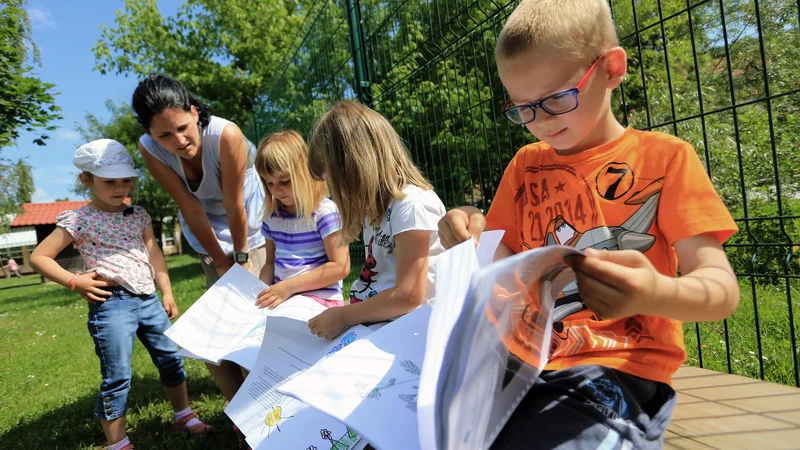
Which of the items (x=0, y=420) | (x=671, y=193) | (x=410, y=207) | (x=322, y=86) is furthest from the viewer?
(x=322, y=86)

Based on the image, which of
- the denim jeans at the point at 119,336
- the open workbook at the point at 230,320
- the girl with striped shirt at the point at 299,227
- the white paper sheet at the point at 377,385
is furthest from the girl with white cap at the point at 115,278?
the white paper sheet at the point at 377,385

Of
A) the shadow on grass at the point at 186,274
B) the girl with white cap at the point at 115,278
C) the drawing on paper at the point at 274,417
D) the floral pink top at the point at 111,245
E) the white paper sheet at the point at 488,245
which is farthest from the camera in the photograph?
the shadow on grass at the point at 186,274

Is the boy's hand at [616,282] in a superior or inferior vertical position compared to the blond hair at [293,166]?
inferior

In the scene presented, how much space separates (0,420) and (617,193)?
14.1 ft

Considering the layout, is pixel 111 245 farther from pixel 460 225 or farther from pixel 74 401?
pixel 460 225

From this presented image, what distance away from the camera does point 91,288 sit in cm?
244

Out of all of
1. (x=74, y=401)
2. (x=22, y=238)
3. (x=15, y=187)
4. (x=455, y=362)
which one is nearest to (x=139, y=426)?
(x=74, y=401)

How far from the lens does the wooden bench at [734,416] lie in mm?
1027

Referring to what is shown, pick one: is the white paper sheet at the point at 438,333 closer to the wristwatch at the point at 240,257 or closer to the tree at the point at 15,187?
the wristwatch at the point at 240,257

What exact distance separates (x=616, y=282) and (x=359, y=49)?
11.4 feet

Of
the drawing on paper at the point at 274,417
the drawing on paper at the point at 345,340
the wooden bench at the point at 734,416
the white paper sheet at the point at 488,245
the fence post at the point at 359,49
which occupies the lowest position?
the wooden bench at the point at 734,416

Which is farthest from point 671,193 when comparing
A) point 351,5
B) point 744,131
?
point 351,5

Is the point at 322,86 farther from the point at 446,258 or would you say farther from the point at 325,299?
the point at 446,258

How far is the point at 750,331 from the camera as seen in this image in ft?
8.83
